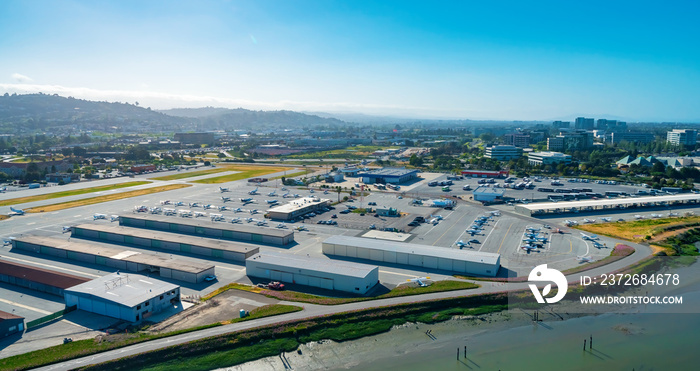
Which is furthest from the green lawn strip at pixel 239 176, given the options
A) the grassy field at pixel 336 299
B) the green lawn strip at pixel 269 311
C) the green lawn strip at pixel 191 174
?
the green lawn strip at pixel 269 311

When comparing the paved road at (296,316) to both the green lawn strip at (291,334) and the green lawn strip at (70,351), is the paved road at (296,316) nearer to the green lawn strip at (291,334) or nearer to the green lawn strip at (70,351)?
the green lawn strip at (70,351)

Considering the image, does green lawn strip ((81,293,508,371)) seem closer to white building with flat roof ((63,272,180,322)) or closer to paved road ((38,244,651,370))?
paved road ((38,244,651,370))

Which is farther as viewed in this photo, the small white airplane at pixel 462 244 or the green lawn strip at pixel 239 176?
the green lawn strip at pixel 239 176

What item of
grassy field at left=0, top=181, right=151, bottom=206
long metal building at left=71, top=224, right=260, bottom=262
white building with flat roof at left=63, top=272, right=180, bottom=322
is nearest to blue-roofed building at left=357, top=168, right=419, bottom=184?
grassy field at left=0, top=181, right=151, bottom=206

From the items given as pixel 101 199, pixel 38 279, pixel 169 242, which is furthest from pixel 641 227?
pixel 101 199

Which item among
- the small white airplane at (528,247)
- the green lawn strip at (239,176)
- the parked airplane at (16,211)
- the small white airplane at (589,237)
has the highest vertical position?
the small white airplane at (589,237)

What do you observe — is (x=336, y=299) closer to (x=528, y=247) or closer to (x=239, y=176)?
(x=528, y=247)
